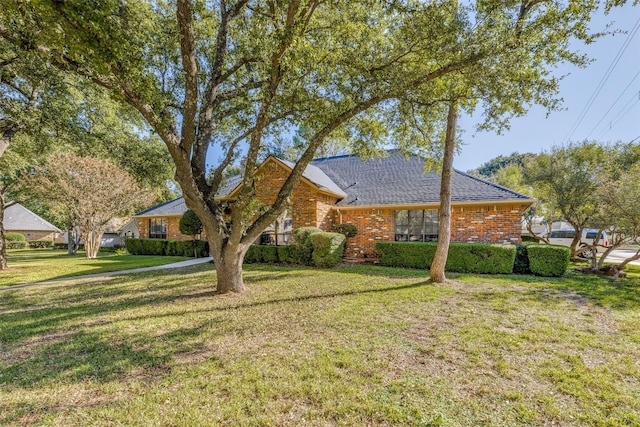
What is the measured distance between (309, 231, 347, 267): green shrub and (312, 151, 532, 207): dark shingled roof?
3.23 m

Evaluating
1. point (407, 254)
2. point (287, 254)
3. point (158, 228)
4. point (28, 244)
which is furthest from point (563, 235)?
point (28, 244)

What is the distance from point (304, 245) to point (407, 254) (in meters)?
4.31

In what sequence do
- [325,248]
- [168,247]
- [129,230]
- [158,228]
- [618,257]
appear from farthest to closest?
[129,230]
[158,228]
[168,247]
[618,257]
[325,248]

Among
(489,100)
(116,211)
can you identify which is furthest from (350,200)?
(116,211)

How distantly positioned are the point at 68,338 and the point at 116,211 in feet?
57.2

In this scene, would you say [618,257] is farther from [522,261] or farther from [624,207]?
[522,261]

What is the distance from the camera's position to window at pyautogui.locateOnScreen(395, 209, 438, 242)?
43.7 ft

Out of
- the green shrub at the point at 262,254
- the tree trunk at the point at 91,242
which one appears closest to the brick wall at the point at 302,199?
the green shrub at the point at 262,254

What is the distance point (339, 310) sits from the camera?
589cm

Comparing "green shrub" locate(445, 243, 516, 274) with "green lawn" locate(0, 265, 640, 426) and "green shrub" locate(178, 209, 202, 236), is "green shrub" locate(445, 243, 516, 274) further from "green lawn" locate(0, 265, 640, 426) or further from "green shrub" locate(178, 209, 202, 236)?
"green shrub" locate(178, 209, 202, 236)

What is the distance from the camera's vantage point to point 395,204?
517 inches

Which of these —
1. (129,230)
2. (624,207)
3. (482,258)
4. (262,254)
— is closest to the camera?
(624,207)

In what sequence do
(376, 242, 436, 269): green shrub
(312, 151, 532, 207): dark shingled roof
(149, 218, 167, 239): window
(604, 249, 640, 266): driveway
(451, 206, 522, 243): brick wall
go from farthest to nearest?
1. (149, 218, 167, 239): window
2. (604, 249, 640, 266): driveway
3. (312, 151, 532, 207): dark shingled roof
4. (451, 206, 522, 243): brick wall
5. (376, 242, 436, 269): green shrub

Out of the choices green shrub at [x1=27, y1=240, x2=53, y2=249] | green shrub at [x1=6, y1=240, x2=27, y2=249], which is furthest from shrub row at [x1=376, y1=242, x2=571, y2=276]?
green shrub at [x1=27, y1=240, x2=53, y2=249]
